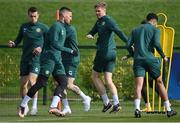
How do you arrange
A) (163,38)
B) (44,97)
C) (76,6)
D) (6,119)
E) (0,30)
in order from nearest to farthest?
(6,119) < (163,38) < (44,97) < (0,30) < (76,6)


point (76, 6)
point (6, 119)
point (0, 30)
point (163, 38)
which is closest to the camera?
point (6, 119)

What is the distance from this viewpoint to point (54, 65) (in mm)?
17672

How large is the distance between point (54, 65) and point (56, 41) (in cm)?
45

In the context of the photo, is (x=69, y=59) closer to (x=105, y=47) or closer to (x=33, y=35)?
(x=105, y=47)

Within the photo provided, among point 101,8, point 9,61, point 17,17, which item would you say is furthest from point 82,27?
point 101,8

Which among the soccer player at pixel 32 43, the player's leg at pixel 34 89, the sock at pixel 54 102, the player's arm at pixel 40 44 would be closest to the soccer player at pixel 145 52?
the sock at pixel 54 102

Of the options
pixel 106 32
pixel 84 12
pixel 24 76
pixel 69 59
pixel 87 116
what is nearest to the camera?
pixel 87 116

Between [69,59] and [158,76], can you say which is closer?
[158,76]

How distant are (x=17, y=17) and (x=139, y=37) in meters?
25.1

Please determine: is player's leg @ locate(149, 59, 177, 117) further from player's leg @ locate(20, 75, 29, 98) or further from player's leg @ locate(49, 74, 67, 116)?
player's leg @ locate(20, 75, 29, 98)

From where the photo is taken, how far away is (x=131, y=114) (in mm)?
18781

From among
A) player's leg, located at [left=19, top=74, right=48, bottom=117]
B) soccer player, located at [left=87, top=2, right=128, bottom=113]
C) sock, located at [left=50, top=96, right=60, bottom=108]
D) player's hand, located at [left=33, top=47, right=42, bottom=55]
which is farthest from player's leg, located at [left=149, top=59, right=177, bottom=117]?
player's hand, located at [left=33, top=47, right=42, bottom=55]

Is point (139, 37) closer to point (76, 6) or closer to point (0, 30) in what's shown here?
point (0, 30)

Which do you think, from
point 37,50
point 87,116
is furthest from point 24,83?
point 87,116
